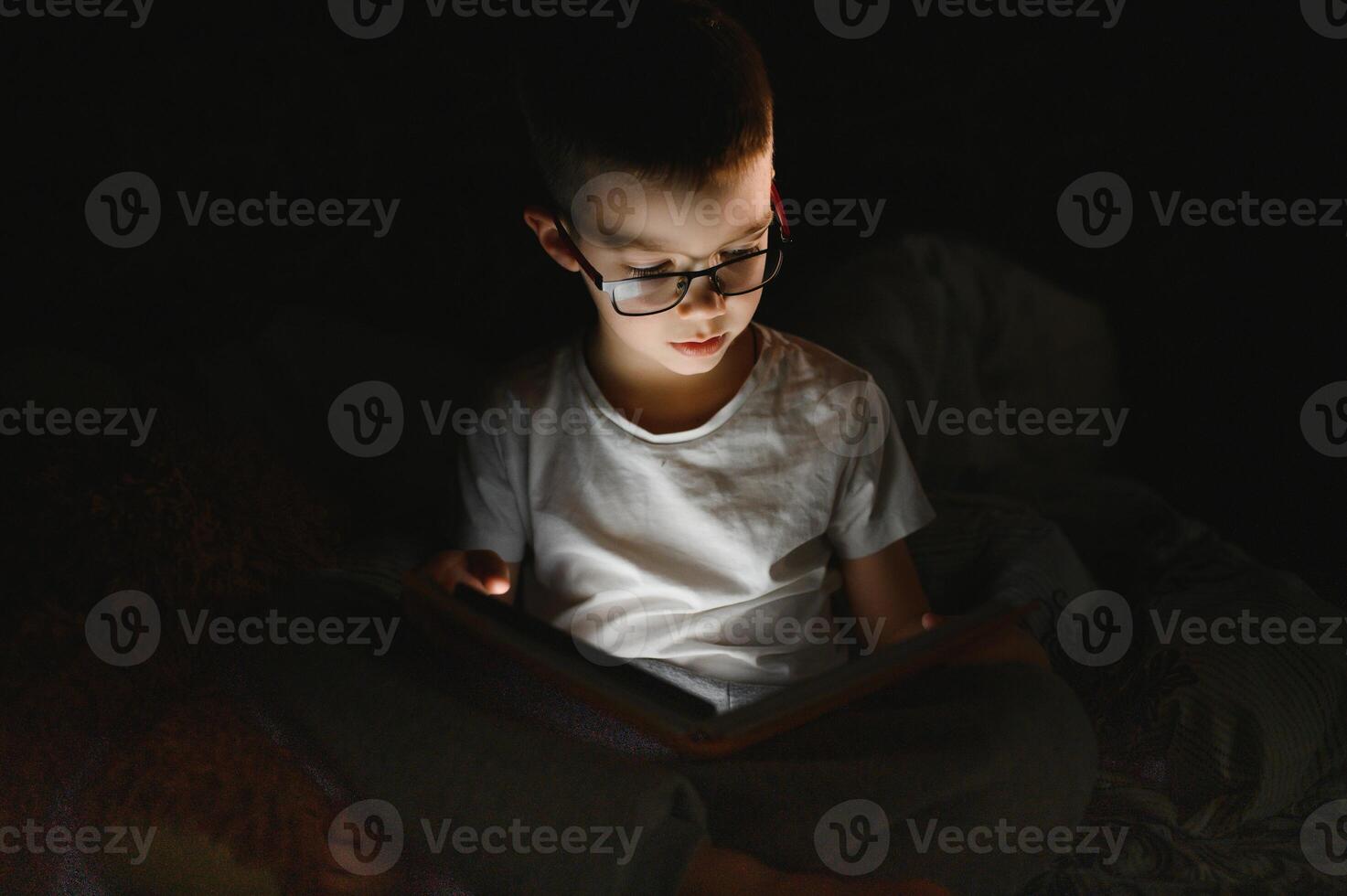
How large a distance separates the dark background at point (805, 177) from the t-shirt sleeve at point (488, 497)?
0.65 feet

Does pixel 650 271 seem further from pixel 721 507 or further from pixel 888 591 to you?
pixel 888 591

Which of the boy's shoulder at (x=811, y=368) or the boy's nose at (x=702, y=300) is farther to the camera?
the boy's shoulder at (x=811, y=368)

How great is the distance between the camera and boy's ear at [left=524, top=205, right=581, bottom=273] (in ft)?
3.46

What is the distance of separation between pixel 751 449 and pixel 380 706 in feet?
1.37

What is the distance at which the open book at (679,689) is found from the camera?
2.77 feet

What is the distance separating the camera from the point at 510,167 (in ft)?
4.83

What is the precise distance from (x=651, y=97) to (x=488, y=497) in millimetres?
456

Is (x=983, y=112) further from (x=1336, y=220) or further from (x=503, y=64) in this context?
(x=503, y=64)

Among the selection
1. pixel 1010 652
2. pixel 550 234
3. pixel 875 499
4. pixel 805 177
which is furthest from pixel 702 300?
pixel 805 177

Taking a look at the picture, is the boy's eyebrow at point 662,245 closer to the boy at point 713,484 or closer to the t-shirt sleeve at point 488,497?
the boy at point 713,484

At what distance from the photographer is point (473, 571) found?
1148mm

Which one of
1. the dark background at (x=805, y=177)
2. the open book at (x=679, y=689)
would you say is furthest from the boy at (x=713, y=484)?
the dark background at (x=805, y=177)

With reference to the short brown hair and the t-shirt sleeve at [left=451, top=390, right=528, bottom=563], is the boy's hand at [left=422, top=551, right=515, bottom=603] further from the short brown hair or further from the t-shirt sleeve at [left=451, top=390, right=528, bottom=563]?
the short brown hair

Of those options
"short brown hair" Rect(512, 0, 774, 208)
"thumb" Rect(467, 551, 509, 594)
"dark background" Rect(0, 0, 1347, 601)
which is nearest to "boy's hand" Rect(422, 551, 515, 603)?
"thumb" Rect(467, 551, 509, 594)
